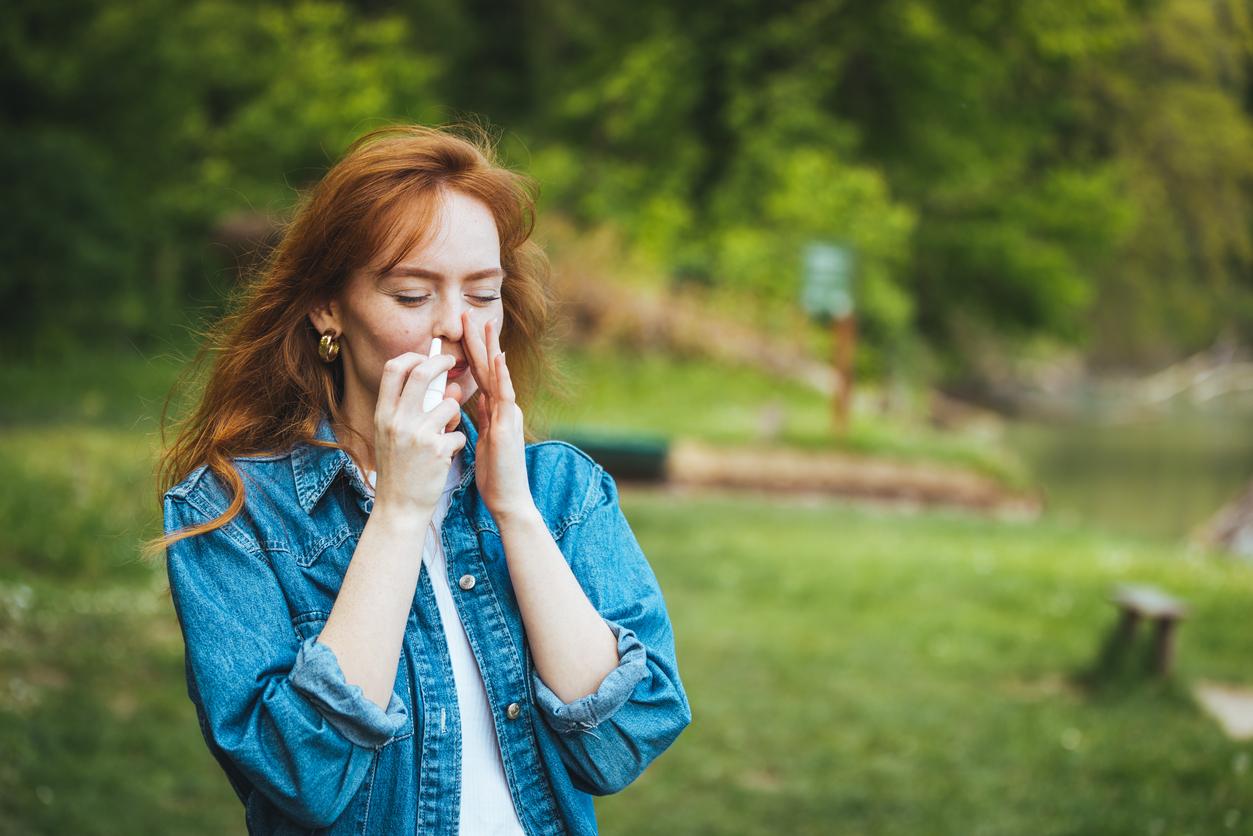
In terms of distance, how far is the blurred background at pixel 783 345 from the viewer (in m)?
5.30

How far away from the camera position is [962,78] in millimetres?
19188

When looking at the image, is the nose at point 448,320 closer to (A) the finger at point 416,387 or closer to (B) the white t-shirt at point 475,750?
(A) the finger at point 416,387

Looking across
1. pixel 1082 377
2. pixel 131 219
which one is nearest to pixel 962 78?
pixel 131 219

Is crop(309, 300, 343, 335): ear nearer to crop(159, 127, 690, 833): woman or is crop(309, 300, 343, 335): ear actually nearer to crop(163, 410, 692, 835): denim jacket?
crop(159, 127, 690, 833): woman

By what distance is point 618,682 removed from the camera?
69.7 inches

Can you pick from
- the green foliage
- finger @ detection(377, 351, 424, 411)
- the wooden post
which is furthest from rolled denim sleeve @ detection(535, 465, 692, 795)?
the wooden post

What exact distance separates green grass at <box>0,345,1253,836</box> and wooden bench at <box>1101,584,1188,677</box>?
0.15 meters

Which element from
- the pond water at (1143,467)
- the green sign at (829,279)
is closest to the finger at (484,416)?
the green sign at (829,279)

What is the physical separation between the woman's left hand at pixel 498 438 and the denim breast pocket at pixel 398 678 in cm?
26

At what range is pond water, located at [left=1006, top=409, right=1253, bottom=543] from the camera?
16859 millimetres

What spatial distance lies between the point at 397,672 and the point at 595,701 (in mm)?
279

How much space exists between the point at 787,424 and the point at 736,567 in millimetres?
6687

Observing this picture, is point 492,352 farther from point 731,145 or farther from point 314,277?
point 731,145

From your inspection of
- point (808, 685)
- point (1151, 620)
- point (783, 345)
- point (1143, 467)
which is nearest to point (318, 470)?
point (808, 685)
